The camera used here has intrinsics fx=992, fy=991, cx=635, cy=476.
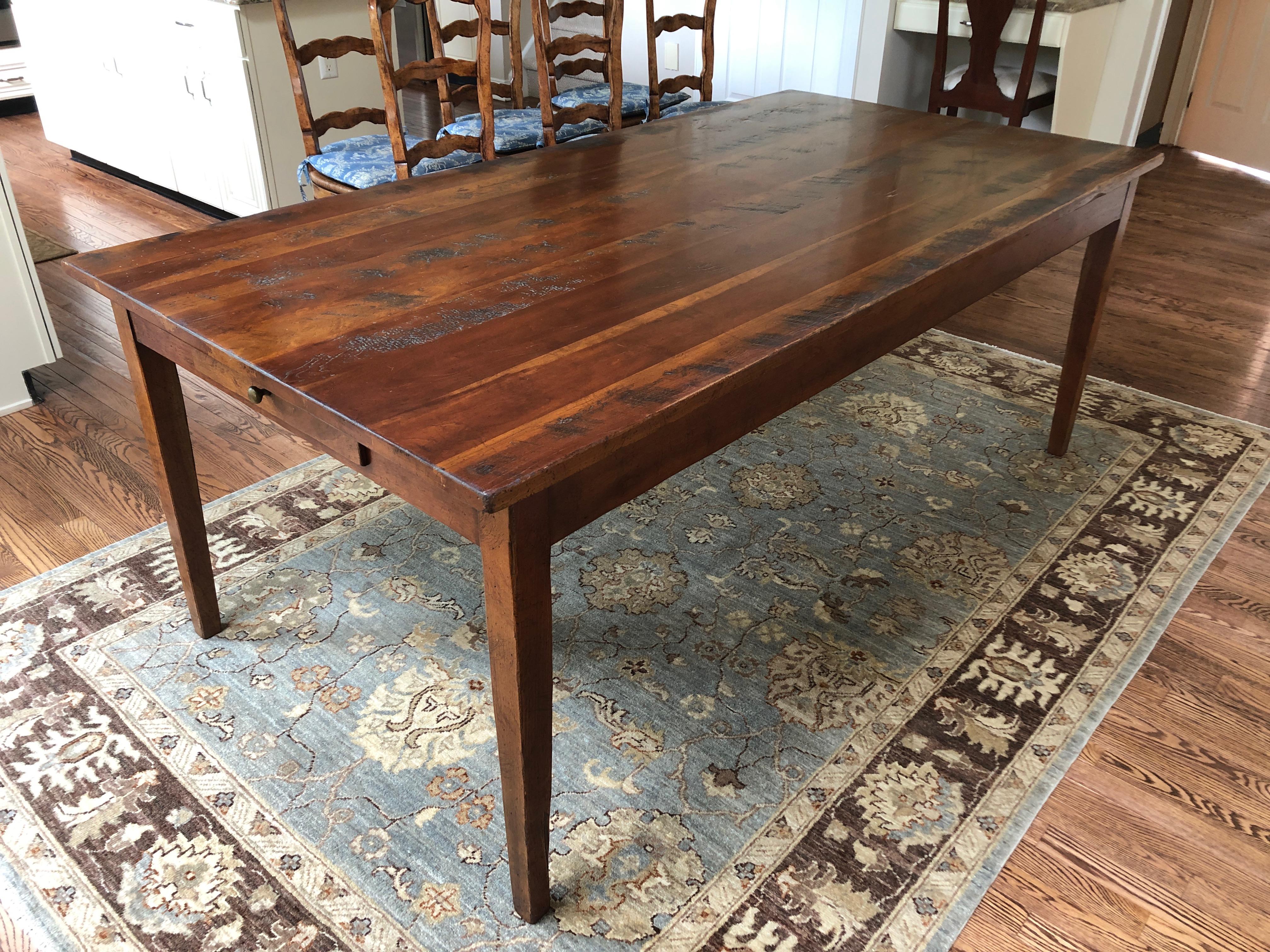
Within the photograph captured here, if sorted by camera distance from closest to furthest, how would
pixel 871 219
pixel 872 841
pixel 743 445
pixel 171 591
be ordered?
pixel 872 841 → pixel 871 219 → pixel 171 591 → pixel 743 445

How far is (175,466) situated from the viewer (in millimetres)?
1745

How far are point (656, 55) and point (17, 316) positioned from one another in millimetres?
2065

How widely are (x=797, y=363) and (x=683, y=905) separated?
2.62 feet

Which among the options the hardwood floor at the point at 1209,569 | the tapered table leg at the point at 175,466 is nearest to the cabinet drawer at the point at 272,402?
the tapered table leg at the point at 175,466

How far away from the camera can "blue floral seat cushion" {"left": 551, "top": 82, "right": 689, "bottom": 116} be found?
342cm

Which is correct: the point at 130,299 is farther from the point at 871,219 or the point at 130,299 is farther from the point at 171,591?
the point at 871,219

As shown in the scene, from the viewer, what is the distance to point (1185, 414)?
2.79 meters

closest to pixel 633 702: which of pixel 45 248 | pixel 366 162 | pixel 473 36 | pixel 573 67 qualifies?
pixel 366 162

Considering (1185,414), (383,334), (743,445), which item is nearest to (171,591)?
(383,334)

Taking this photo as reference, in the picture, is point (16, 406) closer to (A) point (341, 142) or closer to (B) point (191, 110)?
(A) point (341, 142)

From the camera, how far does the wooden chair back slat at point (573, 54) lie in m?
2.83

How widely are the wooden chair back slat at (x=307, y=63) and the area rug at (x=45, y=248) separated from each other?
1564 mm

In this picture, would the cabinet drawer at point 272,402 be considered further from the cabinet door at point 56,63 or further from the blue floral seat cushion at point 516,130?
the cabinet door at point 56,63

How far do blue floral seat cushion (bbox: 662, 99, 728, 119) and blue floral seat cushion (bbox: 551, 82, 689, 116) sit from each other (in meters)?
0.05
